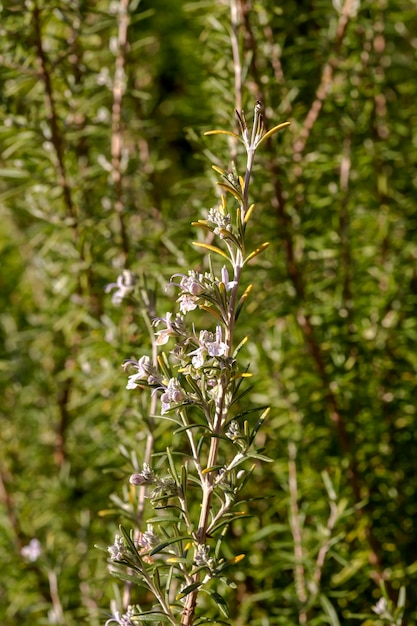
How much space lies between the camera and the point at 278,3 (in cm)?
101

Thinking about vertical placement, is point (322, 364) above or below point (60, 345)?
above

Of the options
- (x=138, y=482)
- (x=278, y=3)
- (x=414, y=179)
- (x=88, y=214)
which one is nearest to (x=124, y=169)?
(x=88, y=214)

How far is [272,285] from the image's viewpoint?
959 millimetres

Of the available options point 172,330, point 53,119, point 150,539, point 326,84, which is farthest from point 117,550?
point 326,84

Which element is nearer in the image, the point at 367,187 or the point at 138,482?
the point at 138,482

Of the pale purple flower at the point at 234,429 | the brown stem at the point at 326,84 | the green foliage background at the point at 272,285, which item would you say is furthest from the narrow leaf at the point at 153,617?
the brown stem at the point at 326,84

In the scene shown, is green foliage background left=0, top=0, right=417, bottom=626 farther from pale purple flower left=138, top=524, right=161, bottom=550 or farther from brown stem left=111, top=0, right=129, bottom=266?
pale purple flower left=138, top=524, right=161, bottom=550

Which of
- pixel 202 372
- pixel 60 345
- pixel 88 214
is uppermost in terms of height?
pixel 202 372

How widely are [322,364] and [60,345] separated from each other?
499 millimetres

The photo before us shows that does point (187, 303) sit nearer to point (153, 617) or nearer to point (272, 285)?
point (153, 617)

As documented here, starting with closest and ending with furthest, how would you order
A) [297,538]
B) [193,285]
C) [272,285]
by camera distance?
[193,285] → [297,538] → [272,285]

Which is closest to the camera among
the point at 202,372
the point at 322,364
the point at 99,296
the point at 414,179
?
the point at 202,372

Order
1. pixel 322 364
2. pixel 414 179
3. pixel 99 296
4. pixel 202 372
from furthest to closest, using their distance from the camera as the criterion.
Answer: pixel 414 179
pixel 99 296
pixel 322 364
pixel 202 372

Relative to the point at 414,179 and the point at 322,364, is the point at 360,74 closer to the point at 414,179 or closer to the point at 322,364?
the point at 414,179
